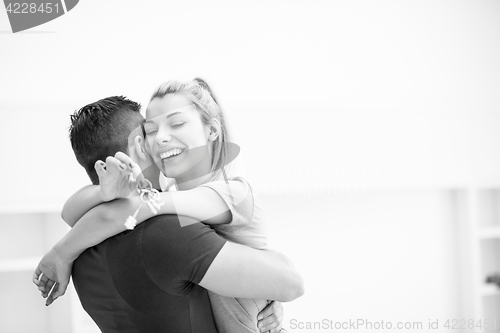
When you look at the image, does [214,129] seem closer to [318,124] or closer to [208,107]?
[208,107]

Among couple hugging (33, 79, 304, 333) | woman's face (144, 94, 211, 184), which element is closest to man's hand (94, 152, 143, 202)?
couple hugging (33, 79, 304, 333)

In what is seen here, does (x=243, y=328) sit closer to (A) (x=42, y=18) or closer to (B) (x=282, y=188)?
(B) (x=282, y=188)

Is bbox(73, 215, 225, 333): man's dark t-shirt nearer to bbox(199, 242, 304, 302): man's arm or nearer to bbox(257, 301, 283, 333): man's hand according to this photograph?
bbox(199, 242, 304, 302): man's arm

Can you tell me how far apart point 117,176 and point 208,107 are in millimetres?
490

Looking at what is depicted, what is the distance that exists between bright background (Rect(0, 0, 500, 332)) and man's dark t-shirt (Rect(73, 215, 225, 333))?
1556mm

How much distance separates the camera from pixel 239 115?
2.56m

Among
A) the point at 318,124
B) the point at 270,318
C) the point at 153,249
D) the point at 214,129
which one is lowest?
the point at 270,318

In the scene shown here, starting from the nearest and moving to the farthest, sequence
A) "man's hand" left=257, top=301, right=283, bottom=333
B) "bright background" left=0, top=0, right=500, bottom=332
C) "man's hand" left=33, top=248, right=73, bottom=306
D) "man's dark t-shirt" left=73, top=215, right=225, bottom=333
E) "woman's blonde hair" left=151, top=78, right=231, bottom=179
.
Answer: "man's dark t-shirt" left=73, top=215, right=225, bottom=333 → "man's hand" left=33, top=248, right=73, bottom=306 → "man's hand" left=257, top=301, right=283, bottom=333 → "woman's blonde hair" left=151, top=78, right=231, bottom=179 → "bright background" left=0, top=0, right=500, bottom=332

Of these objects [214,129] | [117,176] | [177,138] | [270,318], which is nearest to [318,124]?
[214,129]

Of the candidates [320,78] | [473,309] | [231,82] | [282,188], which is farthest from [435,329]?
[231,82]

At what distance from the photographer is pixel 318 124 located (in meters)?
2.70

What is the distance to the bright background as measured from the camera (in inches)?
97.4

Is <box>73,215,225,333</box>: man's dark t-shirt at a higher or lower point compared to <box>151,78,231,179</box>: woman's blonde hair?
lower

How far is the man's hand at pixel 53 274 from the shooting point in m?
0.91
